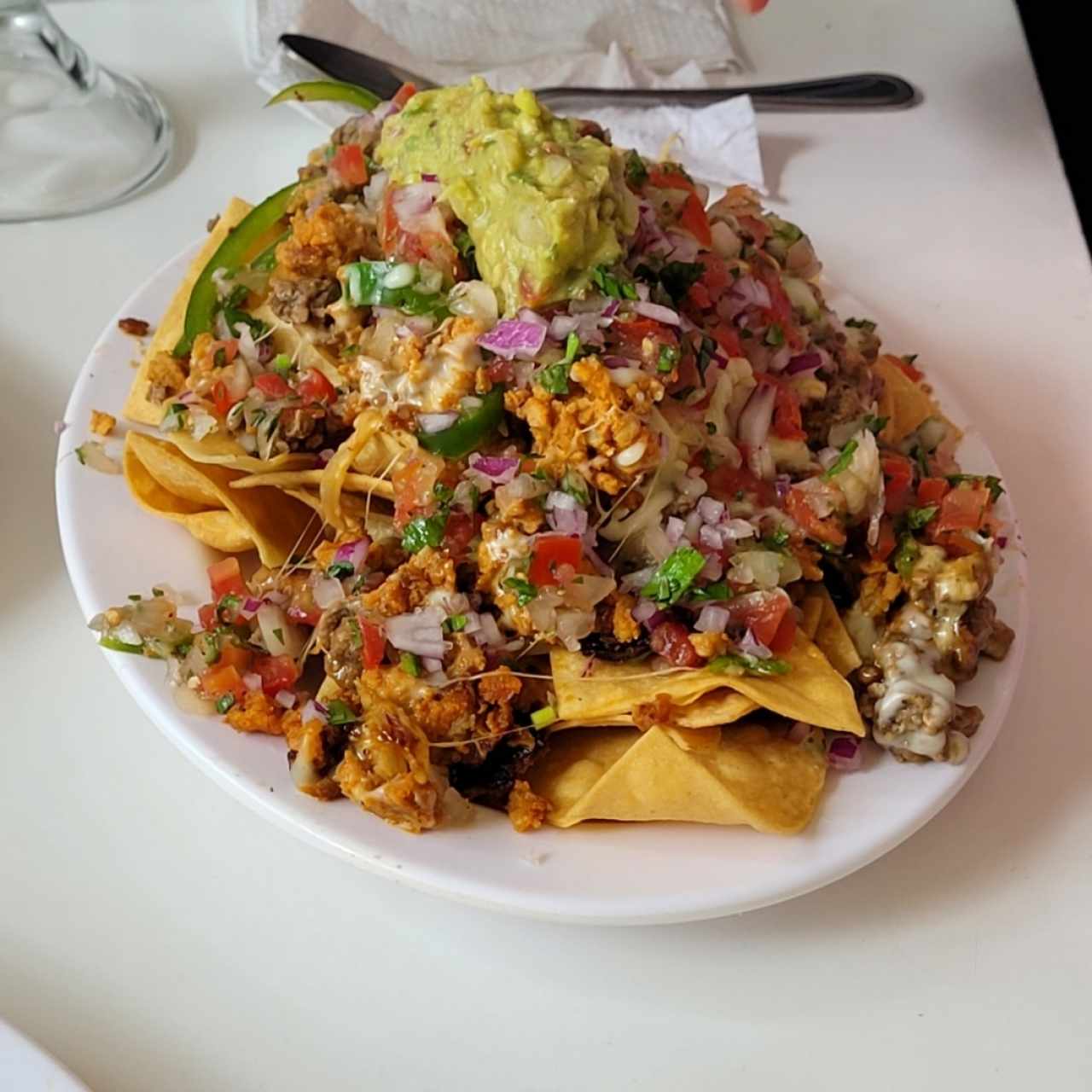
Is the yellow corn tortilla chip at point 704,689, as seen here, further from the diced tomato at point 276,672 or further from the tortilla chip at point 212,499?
the tortilla chip at point 212,499

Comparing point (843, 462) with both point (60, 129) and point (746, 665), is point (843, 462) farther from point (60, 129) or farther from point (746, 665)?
point (60, 129)

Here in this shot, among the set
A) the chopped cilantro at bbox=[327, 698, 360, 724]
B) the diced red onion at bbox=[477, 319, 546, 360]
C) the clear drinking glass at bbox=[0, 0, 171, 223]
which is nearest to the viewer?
the chopped cilantro at bbox=[327, 698, 360, 724]

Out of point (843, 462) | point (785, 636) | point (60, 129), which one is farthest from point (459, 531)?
point (60, 129)

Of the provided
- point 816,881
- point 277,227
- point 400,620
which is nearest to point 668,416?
point 400,620

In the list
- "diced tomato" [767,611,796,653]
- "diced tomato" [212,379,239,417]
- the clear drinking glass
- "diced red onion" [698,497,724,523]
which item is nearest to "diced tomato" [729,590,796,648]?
"diced tomato" [767,611,796,653]

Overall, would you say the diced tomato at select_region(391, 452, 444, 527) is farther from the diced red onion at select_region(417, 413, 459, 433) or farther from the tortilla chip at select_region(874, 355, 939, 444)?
the tortilla chip at select_region(874, 355, 939, 444)
